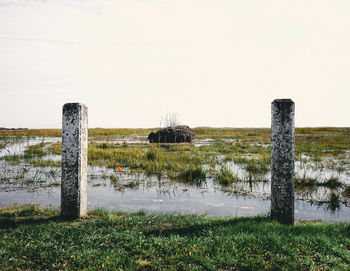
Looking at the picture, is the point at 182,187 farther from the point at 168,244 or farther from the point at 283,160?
the point at 168,244

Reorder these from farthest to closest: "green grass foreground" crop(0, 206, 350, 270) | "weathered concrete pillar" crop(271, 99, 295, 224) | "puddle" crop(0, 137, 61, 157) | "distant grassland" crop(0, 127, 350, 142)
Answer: "distant grassland" crop(0, 127, 350, 142) → "puddle" crop(0, 137, 61, 157) → "weathered concrete pillar" crop(271, 99, 295, 224) → "green grass foreground" crop(0, 206, 350, 270)

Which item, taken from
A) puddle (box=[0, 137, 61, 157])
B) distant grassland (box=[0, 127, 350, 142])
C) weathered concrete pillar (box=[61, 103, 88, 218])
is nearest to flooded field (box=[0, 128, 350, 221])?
weathered concrete pillar (box=[61, 103, 88, 218])

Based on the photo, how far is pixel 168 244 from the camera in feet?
13.2

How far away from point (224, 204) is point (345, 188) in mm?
4257

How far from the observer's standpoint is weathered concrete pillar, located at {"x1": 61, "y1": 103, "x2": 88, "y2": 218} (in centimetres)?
525

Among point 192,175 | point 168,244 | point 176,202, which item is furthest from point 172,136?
point 168,244

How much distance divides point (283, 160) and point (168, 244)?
8.92 feet

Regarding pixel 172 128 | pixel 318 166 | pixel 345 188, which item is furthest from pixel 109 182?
pixel 172 128

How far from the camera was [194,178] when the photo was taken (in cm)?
1009

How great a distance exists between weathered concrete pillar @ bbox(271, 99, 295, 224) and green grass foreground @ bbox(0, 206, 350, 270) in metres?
0.48

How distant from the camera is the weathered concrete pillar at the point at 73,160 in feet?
17.2

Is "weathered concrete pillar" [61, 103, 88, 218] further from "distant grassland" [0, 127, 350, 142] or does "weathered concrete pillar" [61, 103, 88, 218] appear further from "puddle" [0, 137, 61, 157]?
"distant grassland" [0, 127, 350, 142]

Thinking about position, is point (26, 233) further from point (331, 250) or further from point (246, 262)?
point (331, 250)

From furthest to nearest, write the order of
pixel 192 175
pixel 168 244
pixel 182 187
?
1. pixel 192 175
2. pixel 182 187
3. pixel 168 244
